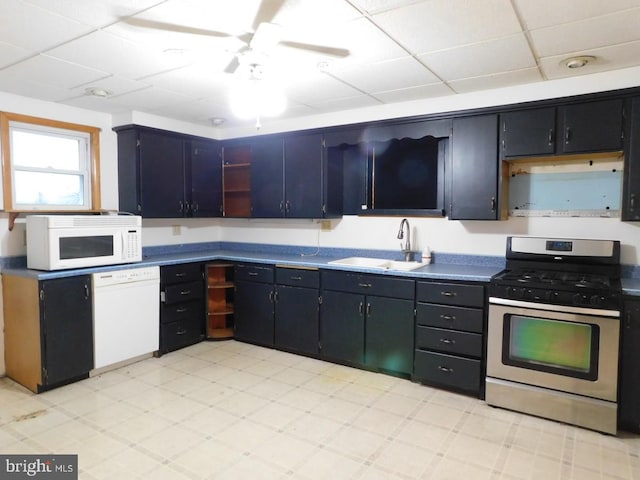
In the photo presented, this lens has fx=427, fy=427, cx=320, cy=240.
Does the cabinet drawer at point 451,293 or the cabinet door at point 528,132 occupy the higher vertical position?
the cabinet door at point 528,132

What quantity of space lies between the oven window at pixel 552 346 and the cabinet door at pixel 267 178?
8.12 feet

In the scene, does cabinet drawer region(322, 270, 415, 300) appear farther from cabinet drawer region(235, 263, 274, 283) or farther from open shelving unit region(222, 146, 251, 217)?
open shelving unit region(222, 146, 251, 217)

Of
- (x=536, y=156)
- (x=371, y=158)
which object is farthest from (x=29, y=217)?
(x=536, y=156)

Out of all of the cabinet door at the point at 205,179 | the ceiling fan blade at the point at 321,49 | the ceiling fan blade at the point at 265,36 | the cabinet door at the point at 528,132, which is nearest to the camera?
the ceiling fan blade at the point at 265,36

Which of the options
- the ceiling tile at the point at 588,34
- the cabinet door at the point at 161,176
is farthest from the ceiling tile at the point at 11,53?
the ceiling tile at the point at 588,34

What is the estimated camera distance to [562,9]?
206 cm

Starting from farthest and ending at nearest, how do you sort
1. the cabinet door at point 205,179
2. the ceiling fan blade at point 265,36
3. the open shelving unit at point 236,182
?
the open shelving unit at point 236,182
the cabinet door at point 205,179
the ceiling fan blade at point 265,36

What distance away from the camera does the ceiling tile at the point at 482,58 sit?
2496 millimetres

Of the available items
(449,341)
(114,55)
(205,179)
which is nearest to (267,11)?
(114,55)

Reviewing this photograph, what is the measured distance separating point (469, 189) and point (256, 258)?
6.93ft

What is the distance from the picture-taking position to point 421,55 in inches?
105

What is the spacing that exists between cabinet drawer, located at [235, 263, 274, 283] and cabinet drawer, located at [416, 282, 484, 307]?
1.52 metres

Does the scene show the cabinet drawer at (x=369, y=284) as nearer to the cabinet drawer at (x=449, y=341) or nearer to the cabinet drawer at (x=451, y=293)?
the cabinet drawer at (x=451, y=293)

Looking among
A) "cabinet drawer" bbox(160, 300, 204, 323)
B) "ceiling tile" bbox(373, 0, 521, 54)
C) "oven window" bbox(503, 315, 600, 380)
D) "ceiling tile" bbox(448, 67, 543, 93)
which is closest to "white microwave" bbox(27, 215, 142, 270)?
"cabinet drawer" bbox(160, 300, 204, 323)
